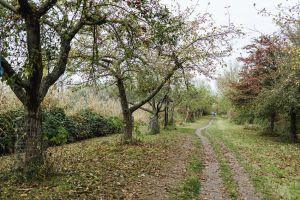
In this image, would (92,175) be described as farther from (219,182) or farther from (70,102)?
(70,102)

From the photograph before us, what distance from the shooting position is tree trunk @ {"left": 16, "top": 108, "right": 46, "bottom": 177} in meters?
7.51

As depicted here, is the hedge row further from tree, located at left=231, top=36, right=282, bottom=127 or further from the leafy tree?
tree, located at left=231, top=36, right=282, bottom=127

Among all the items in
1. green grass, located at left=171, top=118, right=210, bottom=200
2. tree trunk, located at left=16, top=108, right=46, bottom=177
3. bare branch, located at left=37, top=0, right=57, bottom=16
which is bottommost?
green grass, located at left=171, top=118, right=210, bottom=200

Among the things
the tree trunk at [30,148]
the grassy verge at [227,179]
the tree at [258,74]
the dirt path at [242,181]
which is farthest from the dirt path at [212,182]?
the tree at [258,74]

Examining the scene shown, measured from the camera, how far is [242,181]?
9.04 meters

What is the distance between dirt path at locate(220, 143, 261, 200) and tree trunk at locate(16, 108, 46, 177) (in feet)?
17.1

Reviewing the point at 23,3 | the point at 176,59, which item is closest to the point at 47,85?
the point at 23,3

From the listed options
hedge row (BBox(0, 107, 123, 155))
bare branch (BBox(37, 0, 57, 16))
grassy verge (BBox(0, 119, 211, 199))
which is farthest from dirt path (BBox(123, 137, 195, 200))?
bare branch (BBox(37, 0, 57, 16))

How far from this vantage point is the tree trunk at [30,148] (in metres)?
7.51

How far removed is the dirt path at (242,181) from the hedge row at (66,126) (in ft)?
20.1

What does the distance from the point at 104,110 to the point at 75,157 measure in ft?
40.7

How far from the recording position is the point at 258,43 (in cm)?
2334

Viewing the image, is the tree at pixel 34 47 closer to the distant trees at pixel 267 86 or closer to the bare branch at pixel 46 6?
the bare branch at pixel 46 6

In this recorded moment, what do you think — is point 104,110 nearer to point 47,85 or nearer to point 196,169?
point 196,169
